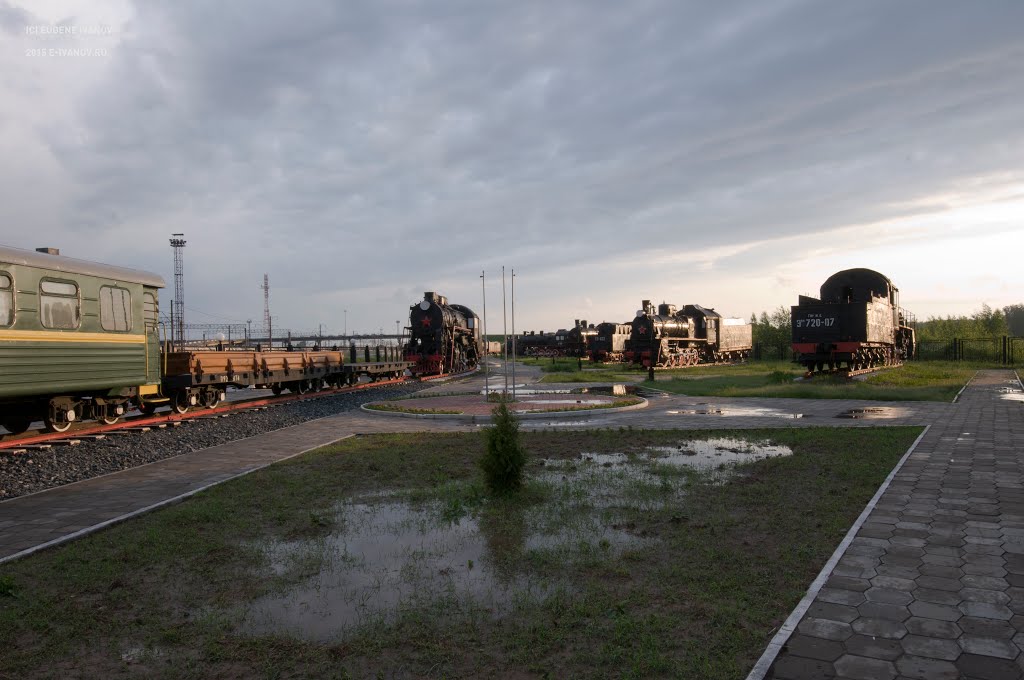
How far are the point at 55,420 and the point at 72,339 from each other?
1.67 metres

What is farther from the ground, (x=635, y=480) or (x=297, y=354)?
(x=297, y=354)

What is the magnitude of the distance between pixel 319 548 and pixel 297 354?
17083 mm

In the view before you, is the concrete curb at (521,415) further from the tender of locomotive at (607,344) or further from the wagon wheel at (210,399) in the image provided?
the tender of locomotive at (607,344)

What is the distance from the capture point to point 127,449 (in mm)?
10867

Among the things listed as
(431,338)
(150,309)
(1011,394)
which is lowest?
(1011,394)

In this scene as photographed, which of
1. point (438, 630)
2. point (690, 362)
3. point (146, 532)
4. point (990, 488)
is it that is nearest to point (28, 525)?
point (146, 532)

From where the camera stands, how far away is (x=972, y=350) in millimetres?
45312

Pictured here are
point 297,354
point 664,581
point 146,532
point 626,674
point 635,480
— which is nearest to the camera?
point 626,674

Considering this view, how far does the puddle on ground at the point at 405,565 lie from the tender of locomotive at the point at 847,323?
2285 centimetres

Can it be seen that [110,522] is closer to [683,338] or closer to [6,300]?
[6,300]

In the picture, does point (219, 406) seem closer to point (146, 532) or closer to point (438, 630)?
point (146, 532)

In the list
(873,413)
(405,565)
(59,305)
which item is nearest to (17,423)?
(59,305)

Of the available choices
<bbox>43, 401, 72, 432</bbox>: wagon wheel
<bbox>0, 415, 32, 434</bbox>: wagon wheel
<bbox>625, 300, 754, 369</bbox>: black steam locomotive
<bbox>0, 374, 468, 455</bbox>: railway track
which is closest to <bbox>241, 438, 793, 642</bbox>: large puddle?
<bbox>0, 374, 468, 455</bbox>: railway track

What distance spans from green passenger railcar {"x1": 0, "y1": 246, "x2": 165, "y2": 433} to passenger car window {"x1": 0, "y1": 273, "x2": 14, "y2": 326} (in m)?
0.02
